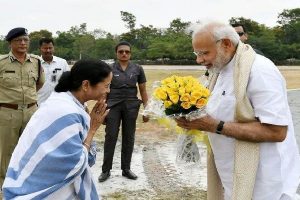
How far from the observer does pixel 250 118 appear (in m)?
2.79

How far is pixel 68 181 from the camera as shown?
9.91 ft

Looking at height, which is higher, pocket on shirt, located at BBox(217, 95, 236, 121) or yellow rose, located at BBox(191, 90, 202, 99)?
yellow rose, located at BBox(191, 90, 202, 99)

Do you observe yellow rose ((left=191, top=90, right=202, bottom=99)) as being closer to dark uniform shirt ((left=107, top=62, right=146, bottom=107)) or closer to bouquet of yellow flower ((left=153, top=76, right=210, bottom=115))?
bouquet of yellow flower ((left=153, top=76, right=210, bottom=115))

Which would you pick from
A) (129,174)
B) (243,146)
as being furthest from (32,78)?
(243,146)

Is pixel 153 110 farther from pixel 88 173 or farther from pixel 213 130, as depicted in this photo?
pixel 88 173

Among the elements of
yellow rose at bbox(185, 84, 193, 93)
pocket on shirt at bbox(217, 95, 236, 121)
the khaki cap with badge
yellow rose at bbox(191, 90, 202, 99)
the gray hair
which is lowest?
pocket on shirt at bbox(217, 95, 236, 121)

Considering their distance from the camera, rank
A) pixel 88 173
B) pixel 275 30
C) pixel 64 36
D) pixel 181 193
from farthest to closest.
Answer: pixel 275 30
pixel 64 36
pixel 181 193
pixel 88 173

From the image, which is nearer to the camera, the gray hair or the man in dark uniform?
the gray hair

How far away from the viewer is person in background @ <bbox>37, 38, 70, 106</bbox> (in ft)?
22.8

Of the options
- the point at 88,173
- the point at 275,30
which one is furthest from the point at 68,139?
the point at 275,30

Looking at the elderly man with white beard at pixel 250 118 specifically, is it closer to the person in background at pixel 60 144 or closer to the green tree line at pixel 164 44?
the person in background at pixel 60 144

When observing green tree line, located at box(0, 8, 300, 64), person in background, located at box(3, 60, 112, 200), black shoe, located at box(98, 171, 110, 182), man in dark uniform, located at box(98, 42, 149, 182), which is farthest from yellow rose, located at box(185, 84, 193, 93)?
green tree line, located at box(0, 8, 300, 64)

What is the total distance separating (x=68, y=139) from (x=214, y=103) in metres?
0.97

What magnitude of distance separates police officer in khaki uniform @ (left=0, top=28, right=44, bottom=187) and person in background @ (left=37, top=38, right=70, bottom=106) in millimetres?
738
